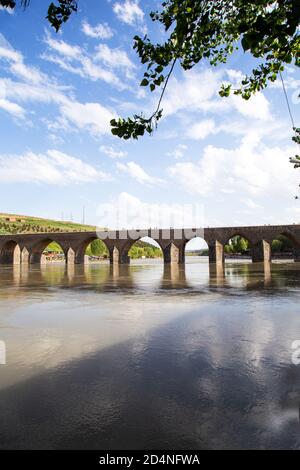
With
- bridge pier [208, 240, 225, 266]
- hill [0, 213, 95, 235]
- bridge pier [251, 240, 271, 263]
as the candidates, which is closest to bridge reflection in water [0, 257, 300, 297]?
bridge pier [251, 240, 271, 263]

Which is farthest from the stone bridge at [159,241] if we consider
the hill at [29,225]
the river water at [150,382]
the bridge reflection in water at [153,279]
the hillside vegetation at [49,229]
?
the hill at [29,225]

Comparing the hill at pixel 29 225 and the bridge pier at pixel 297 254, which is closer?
the bridge pier at pixel 297 254

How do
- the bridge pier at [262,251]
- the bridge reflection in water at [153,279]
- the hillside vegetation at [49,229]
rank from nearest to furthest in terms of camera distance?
the bridge reflection in water at [153,279], the bridge pier at [262,251], the hillside vegetation at [49,229]

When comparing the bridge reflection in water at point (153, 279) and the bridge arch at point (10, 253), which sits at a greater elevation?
the bridge arch at point (10, 253)

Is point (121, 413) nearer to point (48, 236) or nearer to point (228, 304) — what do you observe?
point (228, 304)

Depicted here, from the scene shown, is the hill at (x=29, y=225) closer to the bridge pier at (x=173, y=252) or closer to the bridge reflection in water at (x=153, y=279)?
the bridge pier at (x=173, y=252)

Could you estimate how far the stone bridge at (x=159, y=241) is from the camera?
4766 cm

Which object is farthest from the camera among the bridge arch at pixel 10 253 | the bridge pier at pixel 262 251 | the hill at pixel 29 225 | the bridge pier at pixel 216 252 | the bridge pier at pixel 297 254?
the hill at pixel 29 225


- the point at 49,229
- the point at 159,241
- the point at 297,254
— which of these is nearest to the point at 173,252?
the point at 159,241

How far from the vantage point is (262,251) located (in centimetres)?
4756

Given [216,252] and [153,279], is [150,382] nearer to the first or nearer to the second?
[153,279]

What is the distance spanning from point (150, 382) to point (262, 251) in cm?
4580

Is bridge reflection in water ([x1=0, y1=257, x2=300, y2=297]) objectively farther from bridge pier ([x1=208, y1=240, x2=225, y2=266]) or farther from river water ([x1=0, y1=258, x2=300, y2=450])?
bridge pier ([x1=208, y1=240, x2=225, y2=266])

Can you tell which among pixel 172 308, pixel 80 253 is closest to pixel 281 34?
pixel 172 308
